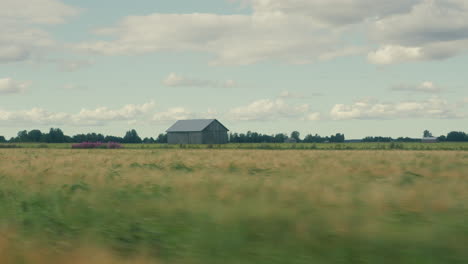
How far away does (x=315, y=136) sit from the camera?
13388 cm

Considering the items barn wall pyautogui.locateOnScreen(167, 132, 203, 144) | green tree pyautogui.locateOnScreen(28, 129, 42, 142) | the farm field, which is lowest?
the farm field

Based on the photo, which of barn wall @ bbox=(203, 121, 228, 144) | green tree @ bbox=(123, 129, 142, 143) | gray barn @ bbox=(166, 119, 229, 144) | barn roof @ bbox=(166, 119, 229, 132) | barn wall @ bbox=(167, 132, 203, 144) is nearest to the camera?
barn wall @ bbox=(167, 132, 203, 144)

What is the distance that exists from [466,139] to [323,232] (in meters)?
127

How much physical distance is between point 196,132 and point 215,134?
4.77 meters

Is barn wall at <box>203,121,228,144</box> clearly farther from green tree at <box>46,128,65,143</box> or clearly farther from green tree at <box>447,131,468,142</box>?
green tree at <box>447,131,468,142</box>

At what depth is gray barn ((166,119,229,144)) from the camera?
301 feet

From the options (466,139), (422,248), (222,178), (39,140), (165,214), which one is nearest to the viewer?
(422,248)

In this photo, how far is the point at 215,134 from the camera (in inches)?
3730

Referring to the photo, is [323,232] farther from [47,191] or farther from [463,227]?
[47,191]

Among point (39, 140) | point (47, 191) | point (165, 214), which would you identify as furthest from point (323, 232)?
point (39, 140)

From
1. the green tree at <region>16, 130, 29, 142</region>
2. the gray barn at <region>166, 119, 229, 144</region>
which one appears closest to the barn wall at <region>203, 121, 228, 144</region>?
the gray barn at <region>166, 119, 229, 144</region>

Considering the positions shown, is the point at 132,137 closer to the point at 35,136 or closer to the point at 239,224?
the point at 35,136

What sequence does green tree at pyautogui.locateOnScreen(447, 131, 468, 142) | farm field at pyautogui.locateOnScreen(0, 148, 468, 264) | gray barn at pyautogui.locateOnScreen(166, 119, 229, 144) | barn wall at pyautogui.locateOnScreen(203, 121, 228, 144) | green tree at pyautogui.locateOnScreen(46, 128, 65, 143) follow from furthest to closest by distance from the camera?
green tree at pyautogui.locateOnScreen(46, 128, 65, 143)
green tree at pyautogui.locateOnScreen(447, 131, 468, 142)
barn wall at pyautogui.locateOnScreen(203, 121, 228, 144)
gray barn at pyautogui.locateOnScreen(166, 119, 229, 144)
farm field at pyautogui.locateOnScreen(0, 148, 468, 264)

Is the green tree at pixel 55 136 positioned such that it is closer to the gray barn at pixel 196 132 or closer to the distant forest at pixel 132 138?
the distant forest at pixel 132 138
